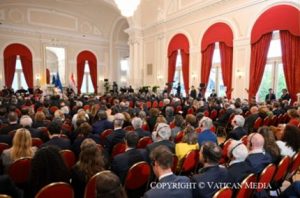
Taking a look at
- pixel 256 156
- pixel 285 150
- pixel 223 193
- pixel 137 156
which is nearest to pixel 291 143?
pixel 285 150

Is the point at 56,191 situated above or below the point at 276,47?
below

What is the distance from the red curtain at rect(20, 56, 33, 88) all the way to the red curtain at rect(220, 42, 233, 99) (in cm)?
1396

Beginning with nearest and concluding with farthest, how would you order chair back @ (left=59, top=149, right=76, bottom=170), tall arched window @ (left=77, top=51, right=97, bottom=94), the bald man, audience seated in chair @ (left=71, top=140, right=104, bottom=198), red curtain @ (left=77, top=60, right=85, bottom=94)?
audience seated in chair @ (left=71, top=140, right=104, bottom=198) < the bald man < chair back @ (left=59, top=149, right=76, bottom=170) < red curtain @ (left=77, top=60, right=85, bottom=94) < tall arched window @ (left=77, top=51, right=97, bottom=94)

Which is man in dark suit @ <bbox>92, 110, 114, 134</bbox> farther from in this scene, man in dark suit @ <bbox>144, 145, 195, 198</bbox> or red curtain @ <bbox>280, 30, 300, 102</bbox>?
red curtain @ <bbox>280, 30, 300, 102</bbox>

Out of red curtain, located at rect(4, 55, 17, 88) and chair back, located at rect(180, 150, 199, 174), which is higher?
red curtain, located at rect(4, 55, 17, 88)

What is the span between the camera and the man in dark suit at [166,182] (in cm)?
191

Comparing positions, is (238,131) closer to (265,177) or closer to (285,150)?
(285,150)

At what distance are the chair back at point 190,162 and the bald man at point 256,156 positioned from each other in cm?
74

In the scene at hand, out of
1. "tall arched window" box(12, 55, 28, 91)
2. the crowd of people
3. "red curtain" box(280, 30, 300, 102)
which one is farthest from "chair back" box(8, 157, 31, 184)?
"tall arched window" box(12, 55, 28, 91)

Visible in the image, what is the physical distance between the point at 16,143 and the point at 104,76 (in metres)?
19.7

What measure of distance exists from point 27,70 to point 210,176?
18800mm

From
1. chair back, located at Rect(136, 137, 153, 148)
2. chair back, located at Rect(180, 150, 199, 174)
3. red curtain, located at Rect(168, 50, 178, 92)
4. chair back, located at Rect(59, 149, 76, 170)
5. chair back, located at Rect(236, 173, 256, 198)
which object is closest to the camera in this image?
chair back, located at Rect(236, 173, 256, 198)

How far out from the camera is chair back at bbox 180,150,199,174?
3270 millimetres

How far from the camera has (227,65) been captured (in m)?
11.8
